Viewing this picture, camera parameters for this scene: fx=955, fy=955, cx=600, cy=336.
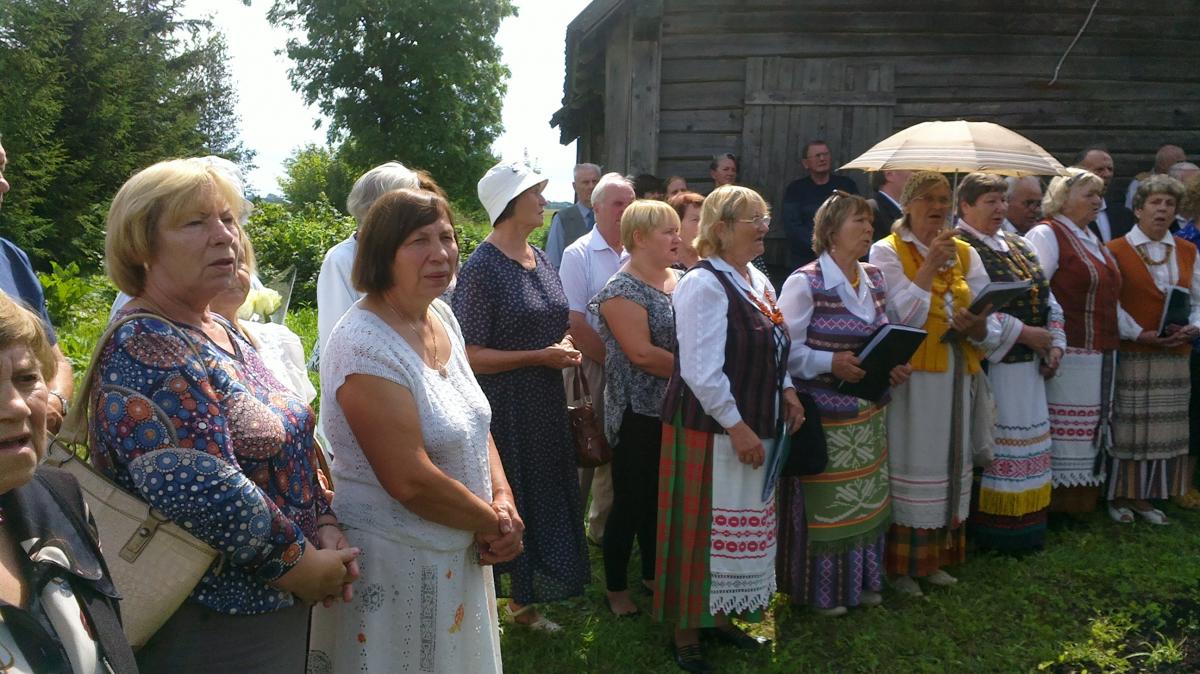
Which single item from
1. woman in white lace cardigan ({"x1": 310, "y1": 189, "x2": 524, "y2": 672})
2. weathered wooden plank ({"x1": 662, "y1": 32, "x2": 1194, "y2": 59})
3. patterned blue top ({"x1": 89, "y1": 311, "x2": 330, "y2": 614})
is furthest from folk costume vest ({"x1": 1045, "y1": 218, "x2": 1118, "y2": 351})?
patterned blue top ({"x1": 89, "y1": 311, "x2": 330, "y2": 614})

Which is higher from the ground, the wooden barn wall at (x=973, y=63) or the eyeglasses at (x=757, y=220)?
the wooden barn wall at (x=973, y=63)

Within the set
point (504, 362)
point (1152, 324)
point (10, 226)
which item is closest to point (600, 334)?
point (504, 362)

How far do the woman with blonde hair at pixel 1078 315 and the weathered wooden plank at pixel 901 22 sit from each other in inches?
129

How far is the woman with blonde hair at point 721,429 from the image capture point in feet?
12.2

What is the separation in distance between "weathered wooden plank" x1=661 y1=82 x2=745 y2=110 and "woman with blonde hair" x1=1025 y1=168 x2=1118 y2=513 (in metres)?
3.28

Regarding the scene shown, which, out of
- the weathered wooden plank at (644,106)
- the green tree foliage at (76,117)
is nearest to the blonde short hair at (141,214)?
→ the weathered wooden plank at (644,106)

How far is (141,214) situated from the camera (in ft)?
6.74

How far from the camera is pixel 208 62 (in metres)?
34.9

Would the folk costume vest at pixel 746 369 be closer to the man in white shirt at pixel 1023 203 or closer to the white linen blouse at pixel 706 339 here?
the white linen blouse at pixel 706 339

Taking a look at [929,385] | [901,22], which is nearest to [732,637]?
[929,385]

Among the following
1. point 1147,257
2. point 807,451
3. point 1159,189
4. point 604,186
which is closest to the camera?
point 807,451

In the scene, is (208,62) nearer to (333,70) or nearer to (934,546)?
(333,70)

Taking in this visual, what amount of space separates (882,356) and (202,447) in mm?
2954

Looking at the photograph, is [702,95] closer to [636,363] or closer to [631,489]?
[636,363]
